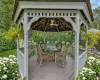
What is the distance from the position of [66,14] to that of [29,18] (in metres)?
1.36

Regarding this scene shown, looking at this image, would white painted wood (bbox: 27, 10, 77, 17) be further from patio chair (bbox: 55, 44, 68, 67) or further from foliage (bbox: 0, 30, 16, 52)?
foliage (bbox: 0, 30, 16, 52)

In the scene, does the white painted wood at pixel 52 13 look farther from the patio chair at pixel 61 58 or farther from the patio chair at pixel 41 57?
the patio chair at pixel 41 57

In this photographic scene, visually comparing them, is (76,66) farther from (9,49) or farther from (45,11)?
(9,49)

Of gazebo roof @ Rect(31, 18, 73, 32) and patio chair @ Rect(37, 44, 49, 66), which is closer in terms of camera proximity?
patio chair @ Rect(37, 44, 49, 66)

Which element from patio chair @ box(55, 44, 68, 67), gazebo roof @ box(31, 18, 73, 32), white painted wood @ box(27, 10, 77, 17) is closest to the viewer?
white painted wood @ box(27, 10, 77, 17)

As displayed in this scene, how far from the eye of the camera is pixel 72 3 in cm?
621

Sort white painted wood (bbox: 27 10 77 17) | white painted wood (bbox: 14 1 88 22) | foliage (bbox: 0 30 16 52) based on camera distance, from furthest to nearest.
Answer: foliage (bbox: 0 30 16 52) → white painted wood (bbox: 27 10 77 17) → white painted wood (bbox: 14 1 88 22)

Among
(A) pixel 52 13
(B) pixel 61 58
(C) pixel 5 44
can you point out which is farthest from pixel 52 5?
(C) pixel 5 44

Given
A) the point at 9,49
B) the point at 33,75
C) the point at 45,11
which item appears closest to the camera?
the point at 45,11

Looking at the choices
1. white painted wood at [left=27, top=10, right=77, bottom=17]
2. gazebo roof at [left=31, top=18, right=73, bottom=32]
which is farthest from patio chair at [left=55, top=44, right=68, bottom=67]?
white painted wood at [left=27, top=10, right=77, bottom=17]

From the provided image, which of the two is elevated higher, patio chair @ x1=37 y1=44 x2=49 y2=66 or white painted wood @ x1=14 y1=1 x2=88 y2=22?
white painted wood @ x1=14 y1=1 x2=88 y2=22

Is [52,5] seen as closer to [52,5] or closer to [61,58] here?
[52,5]

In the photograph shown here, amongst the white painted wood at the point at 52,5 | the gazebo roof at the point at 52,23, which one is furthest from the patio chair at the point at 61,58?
the white painted wood at the point at 52,5

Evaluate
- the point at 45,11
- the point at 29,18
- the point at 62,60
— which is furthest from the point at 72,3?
the point at 62,60
